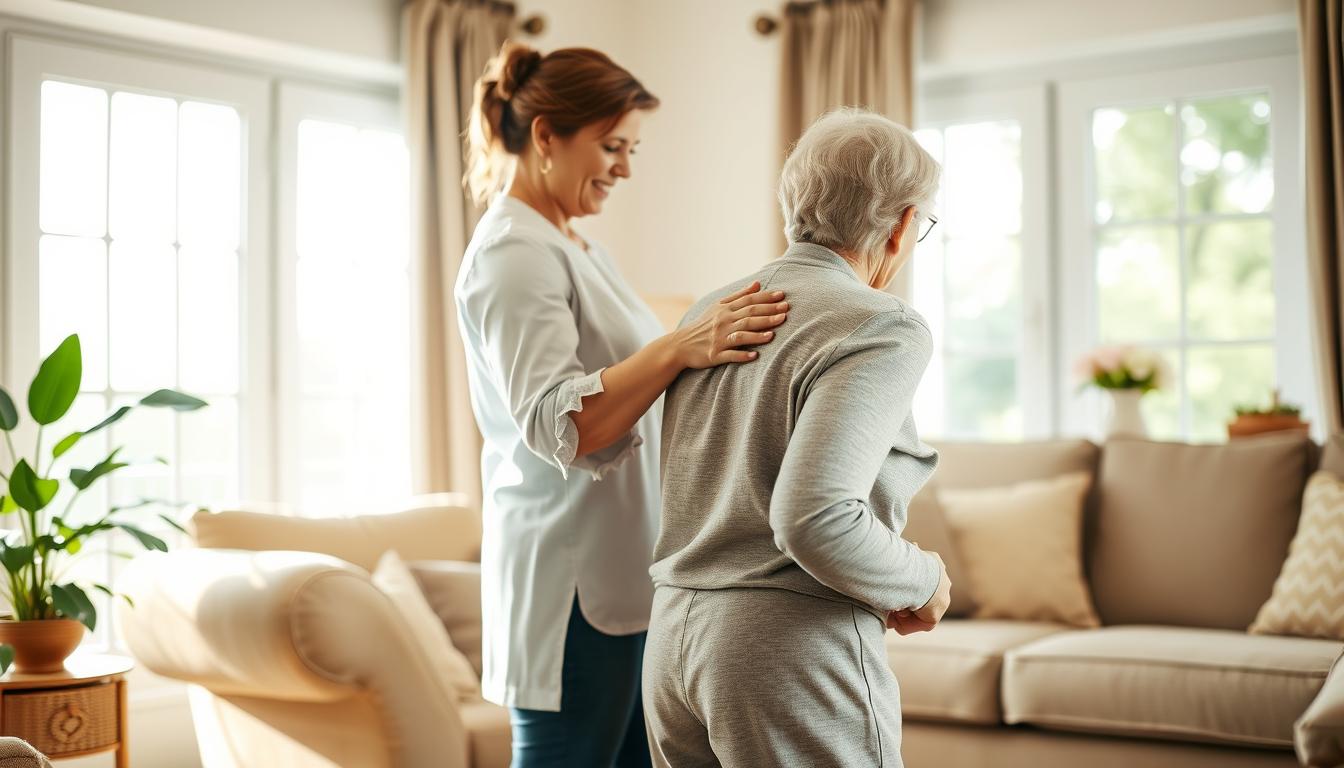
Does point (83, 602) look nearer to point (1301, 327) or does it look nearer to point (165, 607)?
point (165, 607)

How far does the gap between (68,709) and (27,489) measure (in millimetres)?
476

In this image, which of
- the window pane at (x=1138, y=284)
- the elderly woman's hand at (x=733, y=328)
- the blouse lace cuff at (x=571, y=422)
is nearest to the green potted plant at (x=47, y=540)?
the blouse lace cuff at (x=571, y=422)

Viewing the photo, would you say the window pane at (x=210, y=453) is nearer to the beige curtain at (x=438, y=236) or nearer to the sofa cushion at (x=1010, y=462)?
the beige curtain at (x=438, y=236)

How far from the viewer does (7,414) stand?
2781 mm

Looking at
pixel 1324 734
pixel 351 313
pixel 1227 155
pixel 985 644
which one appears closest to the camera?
pixel 1324 734

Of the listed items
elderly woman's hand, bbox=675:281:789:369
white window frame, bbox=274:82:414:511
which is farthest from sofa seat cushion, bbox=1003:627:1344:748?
white window frame, bbox=274:82:414:511

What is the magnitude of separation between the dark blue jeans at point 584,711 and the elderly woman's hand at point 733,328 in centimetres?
46

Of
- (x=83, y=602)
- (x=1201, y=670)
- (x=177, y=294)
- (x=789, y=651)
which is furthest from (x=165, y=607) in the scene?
(x=1201, y=670)

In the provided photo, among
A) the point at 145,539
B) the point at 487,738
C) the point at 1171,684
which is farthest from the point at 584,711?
the point at 1171,684

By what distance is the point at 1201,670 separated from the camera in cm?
286

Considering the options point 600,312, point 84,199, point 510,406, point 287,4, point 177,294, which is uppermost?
point 287,4

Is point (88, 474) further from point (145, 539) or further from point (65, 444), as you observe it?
point (145, 539)

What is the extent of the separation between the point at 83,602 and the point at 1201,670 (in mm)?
2436

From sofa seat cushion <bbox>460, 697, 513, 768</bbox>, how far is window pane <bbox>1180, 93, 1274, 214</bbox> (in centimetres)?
277
